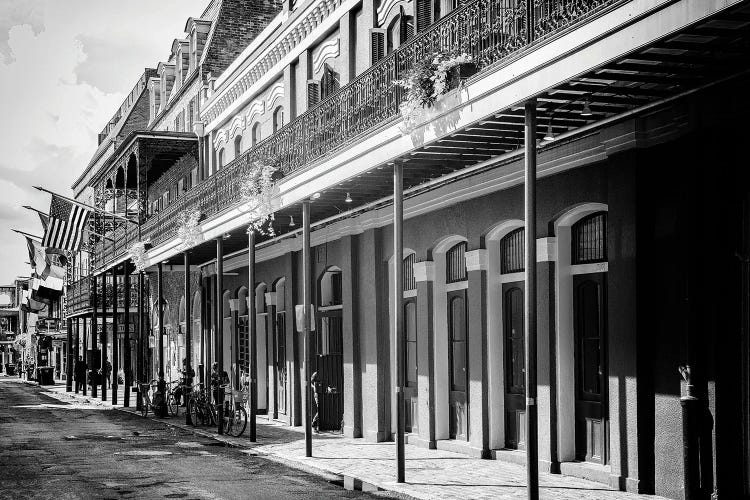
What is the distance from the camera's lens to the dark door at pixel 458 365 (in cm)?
1549

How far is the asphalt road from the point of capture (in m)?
12.2

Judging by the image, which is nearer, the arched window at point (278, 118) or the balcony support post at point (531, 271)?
the balcony support post at point (531, 271)

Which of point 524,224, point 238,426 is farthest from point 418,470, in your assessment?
point 238,426

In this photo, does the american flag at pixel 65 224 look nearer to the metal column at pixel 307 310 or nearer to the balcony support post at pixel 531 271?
the metal column at pixel 307 310

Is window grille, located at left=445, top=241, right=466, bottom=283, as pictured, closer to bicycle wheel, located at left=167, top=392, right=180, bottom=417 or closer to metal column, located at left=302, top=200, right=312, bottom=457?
metal column, located at left=302, top=200, right=312, bottom=457

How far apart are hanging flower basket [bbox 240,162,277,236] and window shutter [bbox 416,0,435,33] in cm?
341

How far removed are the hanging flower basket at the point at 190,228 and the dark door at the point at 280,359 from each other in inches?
105

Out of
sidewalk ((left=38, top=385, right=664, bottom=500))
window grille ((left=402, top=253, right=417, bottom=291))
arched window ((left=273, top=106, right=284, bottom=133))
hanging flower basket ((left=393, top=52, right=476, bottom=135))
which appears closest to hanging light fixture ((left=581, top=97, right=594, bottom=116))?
hanging flower basket ((left=393, top=52, right=476, bottom=135))

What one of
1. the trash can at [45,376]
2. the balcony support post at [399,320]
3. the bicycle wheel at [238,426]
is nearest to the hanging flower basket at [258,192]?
the bicycle wheel at [238,426]

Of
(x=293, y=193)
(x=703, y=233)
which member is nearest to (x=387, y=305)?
(x=293, y=193)

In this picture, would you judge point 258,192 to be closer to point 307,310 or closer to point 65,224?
point 307,310

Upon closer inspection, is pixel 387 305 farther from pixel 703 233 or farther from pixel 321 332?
pixel 703 233

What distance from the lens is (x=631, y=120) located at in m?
11.2

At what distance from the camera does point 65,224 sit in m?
35.9
